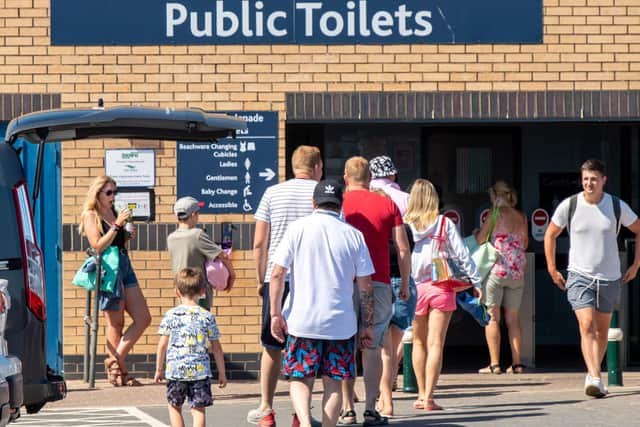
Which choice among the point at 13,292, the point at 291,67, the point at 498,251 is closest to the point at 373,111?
the point at 291,67

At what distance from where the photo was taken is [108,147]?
13.2m

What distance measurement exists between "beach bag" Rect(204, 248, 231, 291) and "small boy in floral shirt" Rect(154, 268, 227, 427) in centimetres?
313

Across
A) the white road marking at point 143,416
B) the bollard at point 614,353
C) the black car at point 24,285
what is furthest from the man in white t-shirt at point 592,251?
the black car at point 24,285

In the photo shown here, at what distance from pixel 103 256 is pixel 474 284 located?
3.46 metres

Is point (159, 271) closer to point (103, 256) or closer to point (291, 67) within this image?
point (103, 256)

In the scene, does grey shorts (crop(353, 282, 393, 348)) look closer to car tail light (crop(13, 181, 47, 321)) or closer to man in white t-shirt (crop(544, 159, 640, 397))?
man in white t-shirt (crop(544, 159, 640, 397))

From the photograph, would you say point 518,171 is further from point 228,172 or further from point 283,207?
point 283,207

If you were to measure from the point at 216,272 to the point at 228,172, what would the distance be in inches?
45.9

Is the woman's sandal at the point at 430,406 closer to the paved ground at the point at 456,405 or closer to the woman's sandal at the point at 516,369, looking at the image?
the paved ground at the point at 456,405

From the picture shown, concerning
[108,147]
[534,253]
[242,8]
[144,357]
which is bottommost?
[144,357]

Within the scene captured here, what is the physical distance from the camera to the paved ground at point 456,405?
10.5 metres

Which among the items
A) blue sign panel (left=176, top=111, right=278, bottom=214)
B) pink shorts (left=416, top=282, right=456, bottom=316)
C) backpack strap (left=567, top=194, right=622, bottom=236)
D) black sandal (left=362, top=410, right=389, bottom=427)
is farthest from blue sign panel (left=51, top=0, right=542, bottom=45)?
black sandal (left=362, top=410, right=389, bottom=427)

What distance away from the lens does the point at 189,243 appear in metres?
12.2

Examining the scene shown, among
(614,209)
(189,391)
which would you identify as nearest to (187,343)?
(189,391)
